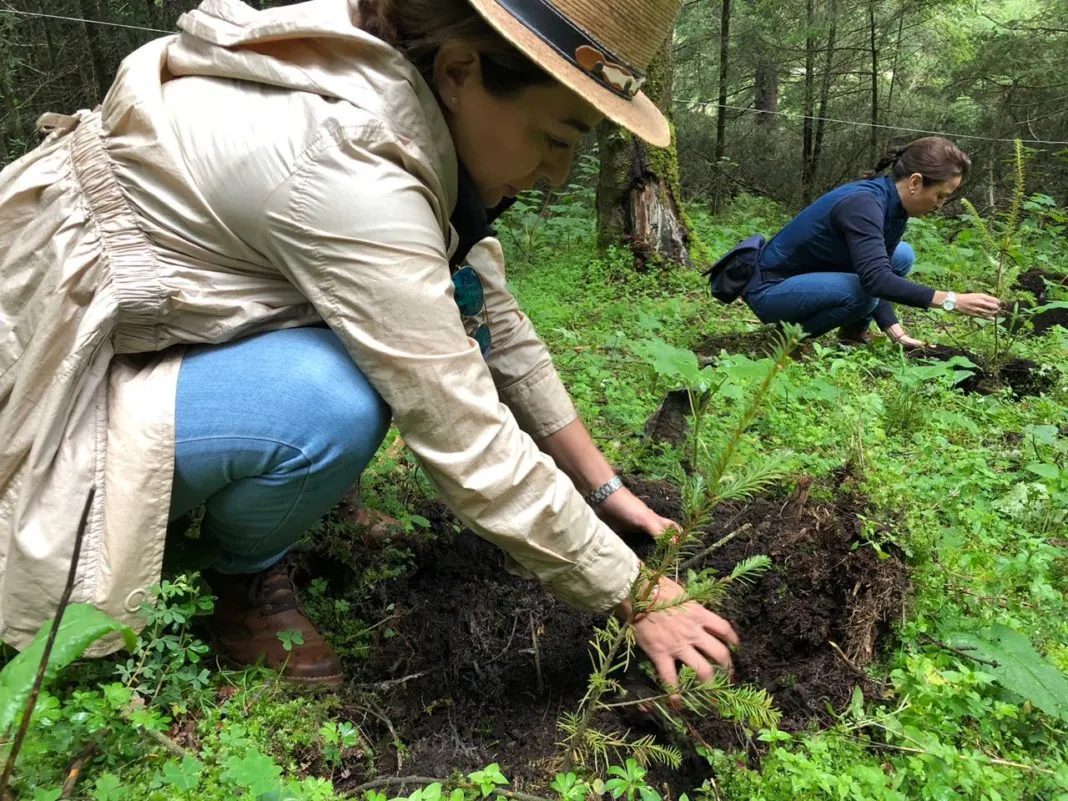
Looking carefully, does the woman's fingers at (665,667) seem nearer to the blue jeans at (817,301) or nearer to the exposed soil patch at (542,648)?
the exposed soil patch at (542,648)

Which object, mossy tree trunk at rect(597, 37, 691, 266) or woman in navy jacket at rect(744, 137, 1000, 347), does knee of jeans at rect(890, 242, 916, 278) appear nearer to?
woman in navy jacket at rect(744, 137, 1000, 347)

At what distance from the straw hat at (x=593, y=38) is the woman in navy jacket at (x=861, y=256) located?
2585 millimetres

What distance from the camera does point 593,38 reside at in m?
1.28

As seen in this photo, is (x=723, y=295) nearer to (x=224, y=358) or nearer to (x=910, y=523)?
(x=910, y=523)

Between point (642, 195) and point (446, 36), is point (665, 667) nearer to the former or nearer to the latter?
point (446, 36)

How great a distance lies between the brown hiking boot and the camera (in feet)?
5.45

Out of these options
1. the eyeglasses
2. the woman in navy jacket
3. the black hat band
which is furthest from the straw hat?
the woman in navy jacket

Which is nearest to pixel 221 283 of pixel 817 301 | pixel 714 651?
pixel 714 651

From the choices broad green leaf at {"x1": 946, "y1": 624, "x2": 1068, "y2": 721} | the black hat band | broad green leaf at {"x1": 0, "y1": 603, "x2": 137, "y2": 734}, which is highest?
the black hat band

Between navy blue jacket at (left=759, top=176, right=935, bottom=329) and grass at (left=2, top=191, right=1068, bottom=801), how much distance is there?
1.47 ft

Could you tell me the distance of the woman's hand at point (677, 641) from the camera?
1394mm

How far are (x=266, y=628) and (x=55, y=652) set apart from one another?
638mm

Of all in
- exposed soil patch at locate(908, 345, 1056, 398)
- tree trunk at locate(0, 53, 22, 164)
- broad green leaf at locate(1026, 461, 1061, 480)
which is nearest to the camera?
broad green leaf at locate(1026, 461, 1061, 480)

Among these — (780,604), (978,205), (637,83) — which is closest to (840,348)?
(780,604)
